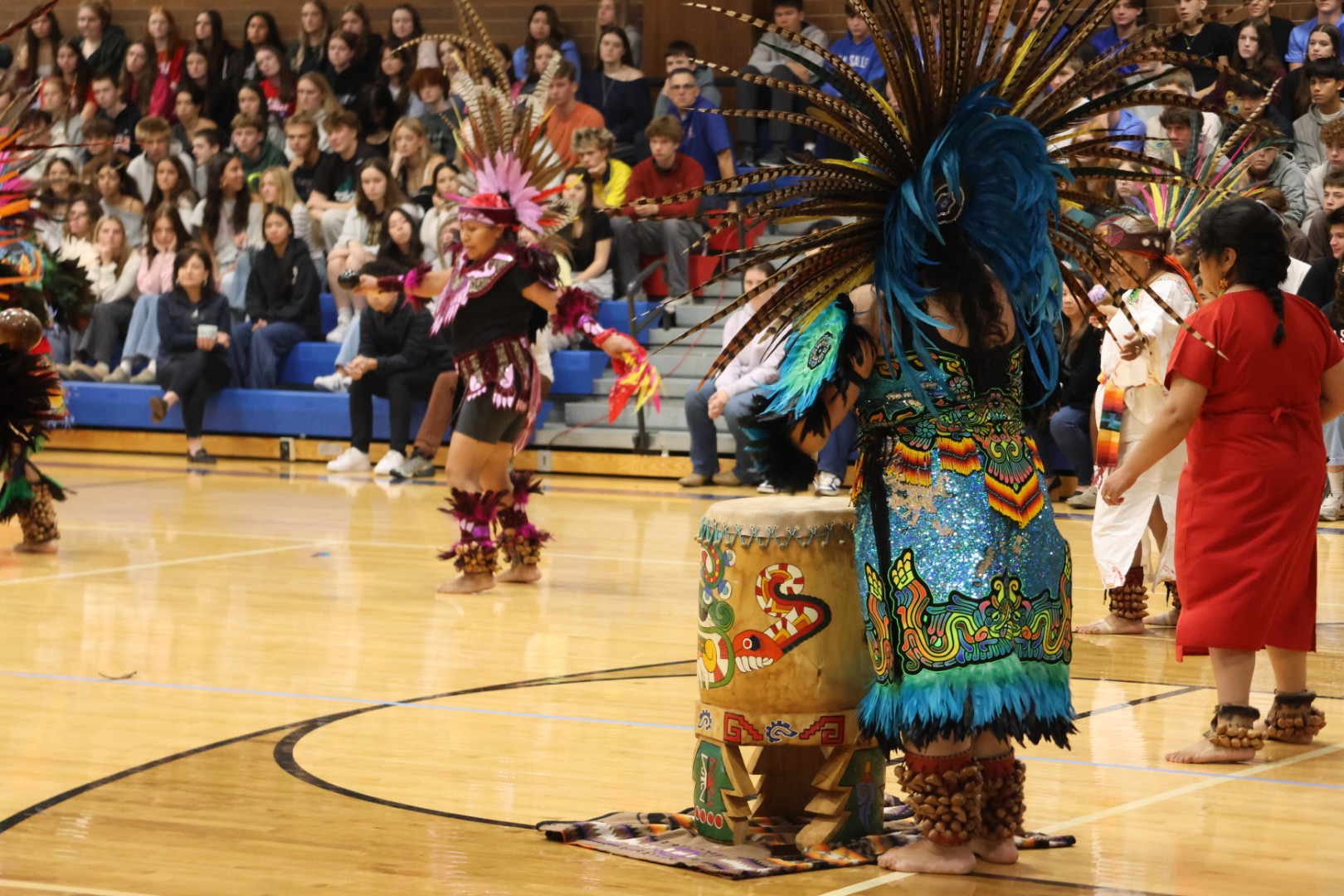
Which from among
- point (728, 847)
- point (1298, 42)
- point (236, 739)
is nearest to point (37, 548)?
point (236, 739)

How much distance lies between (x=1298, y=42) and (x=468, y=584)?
7.23 metres

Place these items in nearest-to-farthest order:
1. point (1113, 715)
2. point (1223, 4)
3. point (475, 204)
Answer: point (1113, 715), point (475, 204), point (1223, 4)

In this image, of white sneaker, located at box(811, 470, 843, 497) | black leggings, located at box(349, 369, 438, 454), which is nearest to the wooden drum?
white sneaker, located at box(811, 470, 843, 497)

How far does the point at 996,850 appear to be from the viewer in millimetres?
3684

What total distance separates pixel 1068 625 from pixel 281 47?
1357 centimetres

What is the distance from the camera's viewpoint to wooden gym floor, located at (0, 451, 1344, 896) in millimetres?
3656

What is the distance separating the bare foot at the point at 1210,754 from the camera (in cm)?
464

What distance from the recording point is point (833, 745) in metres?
3.78

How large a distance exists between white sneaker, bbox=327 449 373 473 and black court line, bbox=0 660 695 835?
260 inches

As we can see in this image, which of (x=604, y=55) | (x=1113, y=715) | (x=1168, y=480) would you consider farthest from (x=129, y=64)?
(x=1113, y=715)

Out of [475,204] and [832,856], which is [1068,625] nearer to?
[832,856]

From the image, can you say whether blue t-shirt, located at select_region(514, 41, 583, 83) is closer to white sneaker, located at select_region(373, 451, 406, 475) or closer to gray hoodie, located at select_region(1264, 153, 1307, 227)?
white sneaker, located at select_region(373, 451, 406, 475)

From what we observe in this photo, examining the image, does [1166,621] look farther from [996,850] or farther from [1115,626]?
[996,850]

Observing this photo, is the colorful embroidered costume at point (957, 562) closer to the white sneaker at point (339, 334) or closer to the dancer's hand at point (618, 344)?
the dancer's hand at point (618, 344)
